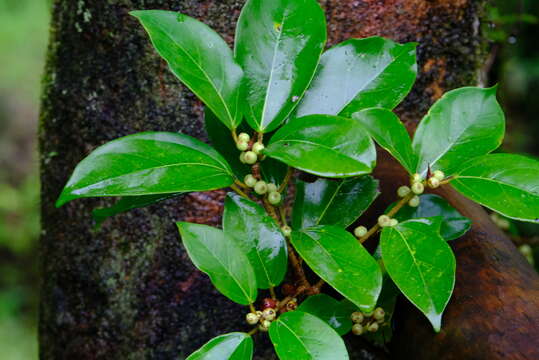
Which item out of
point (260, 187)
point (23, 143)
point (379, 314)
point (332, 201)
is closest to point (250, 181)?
point (260, 187)

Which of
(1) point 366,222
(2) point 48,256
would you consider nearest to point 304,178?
(1) point 366,222

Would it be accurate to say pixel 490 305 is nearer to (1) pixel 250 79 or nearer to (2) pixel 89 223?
(1) pixel 250 79

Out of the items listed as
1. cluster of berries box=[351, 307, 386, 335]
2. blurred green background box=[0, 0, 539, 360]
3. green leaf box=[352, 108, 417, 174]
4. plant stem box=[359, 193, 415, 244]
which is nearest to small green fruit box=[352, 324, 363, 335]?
cluster of berries box=[351, 307, 386, 335]

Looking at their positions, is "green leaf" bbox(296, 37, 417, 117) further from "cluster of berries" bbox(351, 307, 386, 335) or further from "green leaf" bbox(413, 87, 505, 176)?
"cluster of berries" bbox(351, 307, 386, 335)

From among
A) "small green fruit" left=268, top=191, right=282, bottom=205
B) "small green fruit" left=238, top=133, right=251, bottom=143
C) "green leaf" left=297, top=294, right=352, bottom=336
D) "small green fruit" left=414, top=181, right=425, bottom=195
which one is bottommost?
"green leaf" left=297, top=294, right=352, bottom=336

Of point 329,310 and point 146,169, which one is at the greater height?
point 146,169

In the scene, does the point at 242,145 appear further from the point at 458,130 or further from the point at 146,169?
the point at 458,130
